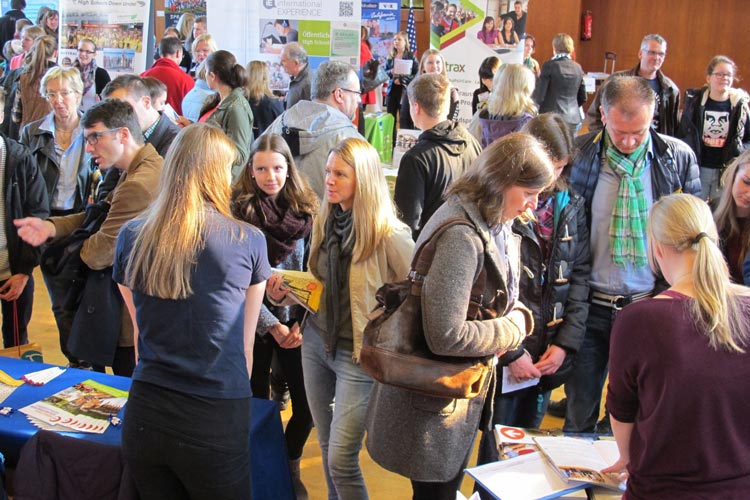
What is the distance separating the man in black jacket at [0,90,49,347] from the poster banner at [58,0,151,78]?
3.29 meters

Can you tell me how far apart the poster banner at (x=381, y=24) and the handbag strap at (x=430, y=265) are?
776cm

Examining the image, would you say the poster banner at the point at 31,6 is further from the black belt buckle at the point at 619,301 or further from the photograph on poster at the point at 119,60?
the black belt buckle at the point at 619,301

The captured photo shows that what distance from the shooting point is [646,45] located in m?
5.71

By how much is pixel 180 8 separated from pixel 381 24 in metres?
4.06

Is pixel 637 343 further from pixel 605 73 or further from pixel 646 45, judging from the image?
pixel 605 73

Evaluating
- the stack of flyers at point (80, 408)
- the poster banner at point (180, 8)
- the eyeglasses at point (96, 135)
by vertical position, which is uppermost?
the poster banner at point (180, 8)

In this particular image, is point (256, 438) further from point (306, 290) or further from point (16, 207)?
point (16, 207)

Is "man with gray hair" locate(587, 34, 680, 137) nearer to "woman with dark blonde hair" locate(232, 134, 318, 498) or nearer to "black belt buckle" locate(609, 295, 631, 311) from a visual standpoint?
"black belt buckle" locate(609, 295, 631, 311)

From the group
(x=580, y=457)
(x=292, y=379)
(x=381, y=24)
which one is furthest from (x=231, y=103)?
(x=381, y=24)

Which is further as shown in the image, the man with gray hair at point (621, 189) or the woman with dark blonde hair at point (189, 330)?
the man with gray hair at point (621, 189)

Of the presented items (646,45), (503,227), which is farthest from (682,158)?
(646,45)

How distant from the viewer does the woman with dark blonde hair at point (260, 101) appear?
539 centimetres

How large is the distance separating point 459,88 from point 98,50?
3.48m

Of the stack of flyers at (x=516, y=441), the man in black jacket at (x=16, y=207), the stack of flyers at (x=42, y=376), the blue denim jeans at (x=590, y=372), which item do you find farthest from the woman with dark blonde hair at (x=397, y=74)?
the stack of flyers at (x=516, y=441)
